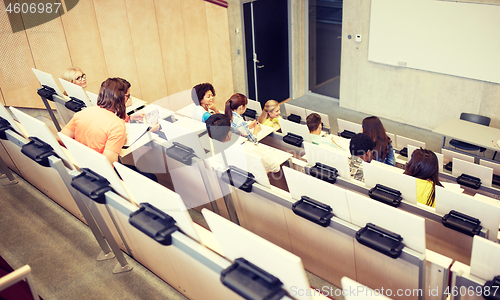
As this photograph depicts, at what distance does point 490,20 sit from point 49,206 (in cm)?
660

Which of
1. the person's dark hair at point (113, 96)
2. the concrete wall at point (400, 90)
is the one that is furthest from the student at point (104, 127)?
the concrete wall at point (400, 90)

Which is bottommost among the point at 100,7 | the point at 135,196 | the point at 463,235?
the point at 463,235

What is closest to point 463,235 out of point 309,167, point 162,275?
point 309,167

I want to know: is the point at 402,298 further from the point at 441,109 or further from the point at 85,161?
the point at 441,109

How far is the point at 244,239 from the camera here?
70.4 inches

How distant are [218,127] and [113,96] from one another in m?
0.93

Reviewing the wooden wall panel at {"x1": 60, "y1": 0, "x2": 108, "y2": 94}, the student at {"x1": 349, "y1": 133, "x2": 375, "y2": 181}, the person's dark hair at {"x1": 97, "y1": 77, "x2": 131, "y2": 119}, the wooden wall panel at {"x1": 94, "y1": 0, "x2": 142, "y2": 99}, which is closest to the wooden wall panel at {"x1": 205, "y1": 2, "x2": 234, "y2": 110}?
the wooden wall panel at {"x1": 94, "y1": 0, "x2": 142, "y2": 99}

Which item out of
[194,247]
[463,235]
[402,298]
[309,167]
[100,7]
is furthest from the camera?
[100,7]

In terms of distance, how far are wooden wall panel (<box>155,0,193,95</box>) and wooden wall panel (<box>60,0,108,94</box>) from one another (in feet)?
3.63

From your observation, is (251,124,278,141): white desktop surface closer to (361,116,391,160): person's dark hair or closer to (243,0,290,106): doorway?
(361,116,391,160): person's dark hair

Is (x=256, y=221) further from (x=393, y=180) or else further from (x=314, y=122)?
(x=314, y=122)

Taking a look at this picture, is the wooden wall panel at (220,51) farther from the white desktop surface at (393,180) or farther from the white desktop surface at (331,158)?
the white desktop surface at (393,180)

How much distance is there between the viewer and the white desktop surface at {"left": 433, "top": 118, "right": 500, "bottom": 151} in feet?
18.0

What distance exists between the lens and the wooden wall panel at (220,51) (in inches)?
277
